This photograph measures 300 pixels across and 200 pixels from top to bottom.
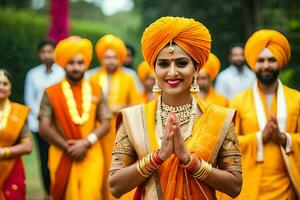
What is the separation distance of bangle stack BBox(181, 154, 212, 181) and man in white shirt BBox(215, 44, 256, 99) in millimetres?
7148

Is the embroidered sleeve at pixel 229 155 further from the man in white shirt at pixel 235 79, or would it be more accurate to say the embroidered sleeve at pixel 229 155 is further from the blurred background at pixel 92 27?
the blurred background at pixel 92 27

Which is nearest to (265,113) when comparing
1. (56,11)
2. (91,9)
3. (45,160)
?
(45,160)

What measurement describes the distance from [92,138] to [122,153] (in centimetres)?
338

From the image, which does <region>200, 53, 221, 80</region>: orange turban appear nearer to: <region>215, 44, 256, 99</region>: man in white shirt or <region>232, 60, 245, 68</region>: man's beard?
<region>215, 44, 256, 99</region>: man in white shirt

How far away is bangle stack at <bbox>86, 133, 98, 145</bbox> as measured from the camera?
316 inches

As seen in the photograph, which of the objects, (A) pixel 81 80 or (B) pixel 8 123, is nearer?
(B) pixel 8 123

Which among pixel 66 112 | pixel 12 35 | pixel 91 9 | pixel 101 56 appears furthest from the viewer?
pixel 91 9

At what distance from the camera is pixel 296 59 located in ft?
39.7

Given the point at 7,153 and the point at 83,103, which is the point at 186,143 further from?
the point at 83,103

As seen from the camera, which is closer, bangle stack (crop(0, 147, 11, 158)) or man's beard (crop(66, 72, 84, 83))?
bangle stack (crop(0, 147, 11, 158))

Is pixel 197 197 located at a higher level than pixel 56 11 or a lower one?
lower

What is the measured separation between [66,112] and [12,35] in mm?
12627

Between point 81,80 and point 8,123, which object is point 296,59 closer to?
point 81,80

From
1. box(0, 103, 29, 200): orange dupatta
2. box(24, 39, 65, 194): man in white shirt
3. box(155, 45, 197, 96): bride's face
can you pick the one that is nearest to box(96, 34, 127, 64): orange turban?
box(24, 39, 65, 194): man in white shirt
